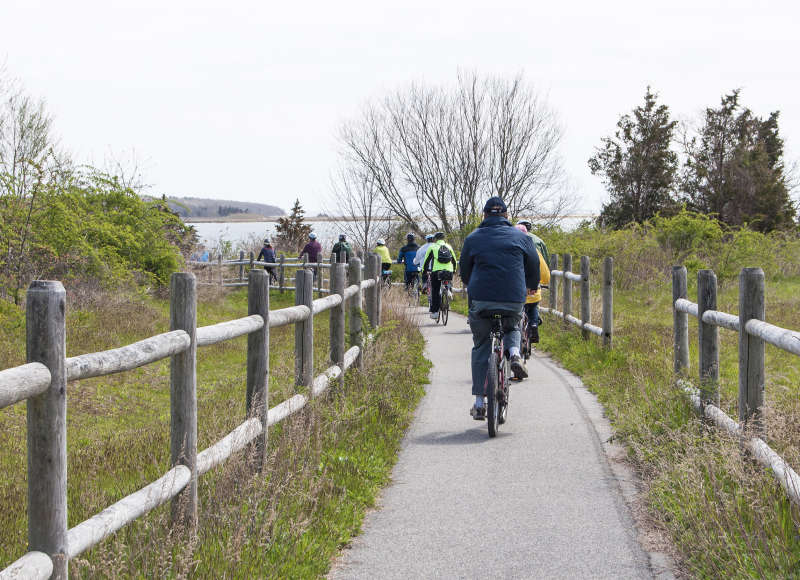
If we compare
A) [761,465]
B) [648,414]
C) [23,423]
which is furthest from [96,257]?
[761,465]

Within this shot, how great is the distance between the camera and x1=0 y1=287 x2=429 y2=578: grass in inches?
163

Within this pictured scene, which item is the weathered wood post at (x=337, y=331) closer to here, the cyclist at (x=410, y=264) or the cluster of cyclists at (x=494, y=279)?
the cluster of cyclists at (x=494, y=279)

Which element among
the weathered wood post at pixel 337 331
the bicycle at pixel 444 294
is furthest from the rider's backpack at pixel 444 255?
the weathered wood post at pixel 337 331

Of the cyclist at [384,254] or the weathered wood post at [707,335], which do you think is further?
the cyclist at [384,254]

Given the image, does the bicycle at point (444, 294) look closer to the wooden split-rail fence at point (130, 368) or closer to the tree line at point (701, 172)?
Answer: the wooden split-rail fence at point (130, 368)

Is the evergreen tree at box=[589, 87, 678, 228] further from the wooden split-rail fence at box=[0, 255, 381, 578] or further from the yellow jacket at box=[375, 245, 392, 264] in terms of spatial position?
the wooden split-rail fence at box=[0, 255, 381, 578]

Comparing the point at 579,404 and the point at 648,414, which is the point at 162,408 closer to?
the point at 579,404

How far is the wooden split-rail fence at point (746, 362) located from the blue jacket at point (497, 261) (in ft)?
4.74

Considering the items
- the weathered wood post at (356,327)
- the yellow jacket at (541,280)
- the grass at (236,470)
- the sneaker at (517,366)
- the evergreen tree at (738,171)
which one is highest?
the evergreen tree at (738,171)

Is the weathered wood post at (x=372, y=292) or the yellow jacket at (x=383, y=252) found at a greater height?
the yellow jacket at (x=383, y=252)

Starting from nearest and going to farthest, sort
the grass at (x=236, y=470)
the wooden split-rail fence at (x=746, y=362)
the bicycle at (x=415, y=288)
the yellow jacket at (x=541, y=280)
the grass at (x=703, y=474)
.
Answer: the grass at (x=236, y=470) < the grass at (x=703, y=474) < the wooden split-rail fence at (x=746, y=362) < the yellow jacket at (x=541, y=280) < the bicycle at (x=415, y=288)

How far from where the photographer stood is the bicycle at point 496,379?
779 centimetres

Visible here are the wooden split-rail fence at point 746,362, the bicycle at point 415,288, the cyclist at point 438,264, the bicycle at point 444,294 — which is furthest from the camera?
the bicycle at point 415,288

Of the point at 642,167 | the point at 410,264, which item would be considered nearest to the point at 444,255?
the point at 410,264
